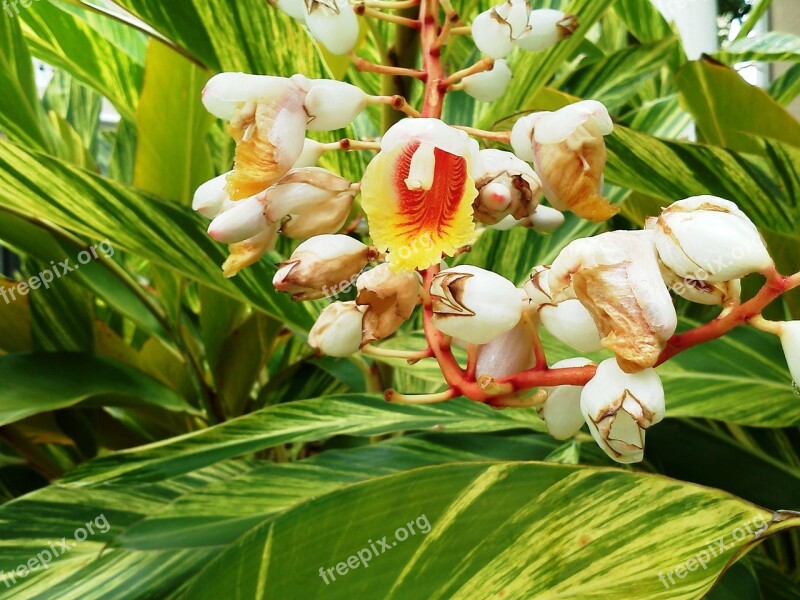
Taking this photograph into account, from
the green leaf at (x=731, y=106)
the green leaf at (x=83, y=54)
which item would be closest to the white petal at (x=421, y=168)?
the green leaf at (x=731, y=106)

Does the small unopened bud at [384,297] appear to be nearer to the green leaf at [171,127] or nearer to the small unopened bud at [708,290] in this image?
the small unopened bud at [708,290]

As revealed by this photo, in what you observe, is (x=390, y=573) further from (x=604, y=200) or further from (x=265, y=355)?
(x=265, y=355)

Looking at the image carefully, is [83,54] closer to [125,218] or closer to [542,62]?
[125,218]

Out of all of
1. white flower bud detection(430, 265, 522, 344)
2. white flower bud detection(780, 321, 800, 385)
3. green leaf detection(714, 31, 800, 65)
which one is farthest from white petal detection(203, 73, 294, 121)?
green leaf detection(714, 31, 800, 65)

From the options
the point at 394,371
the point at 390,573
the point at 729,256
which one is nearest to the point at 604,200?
the point at 729,256

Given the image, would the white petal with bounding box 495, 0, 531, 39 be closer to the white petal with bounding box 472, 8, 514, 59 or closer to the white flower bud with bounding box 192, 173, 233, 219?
the white petal with bounding box 472, 8, 514, 59

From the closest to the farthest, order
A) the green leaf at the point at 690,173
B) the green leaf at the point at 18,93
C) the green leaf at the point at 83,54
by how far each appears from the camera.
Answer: the green leaf at the point at 690,173, the green leaf at the point at 18,93, the green leaf at the point at 83,54

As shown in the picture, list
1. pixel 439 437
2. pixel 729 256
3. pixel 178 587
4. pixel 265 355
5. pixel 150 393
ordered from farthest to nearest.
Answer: pixel 265 355, pixel 150 393, pixel 439 437, pixel 178 587, pixel 729 256
